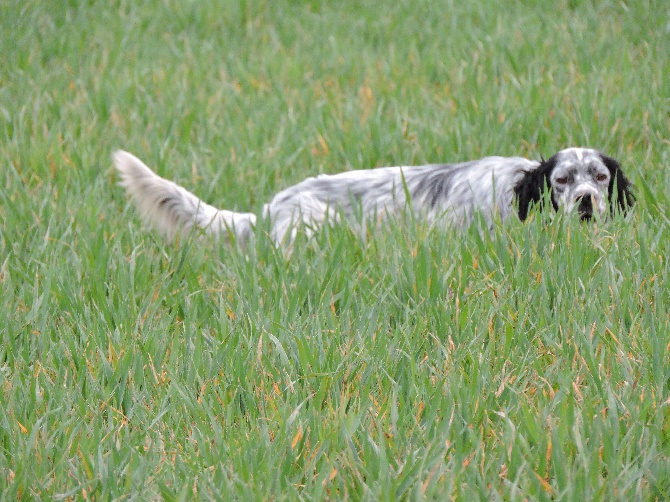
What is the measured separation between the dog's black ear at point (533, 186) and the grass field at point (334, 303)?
15.5 inches

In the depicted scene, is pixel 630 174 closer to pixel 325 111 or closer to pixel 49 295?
pixel 325 111

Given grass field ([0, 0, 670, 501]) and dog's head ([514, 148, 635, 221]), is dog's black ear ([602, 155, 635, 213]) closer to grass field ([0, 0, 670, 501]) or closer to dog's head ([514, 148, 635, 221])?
dog's head ([514, 148, 635, 221])

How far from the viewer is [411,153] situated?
4844 mm

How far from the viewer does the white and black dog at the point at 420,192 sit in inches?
153

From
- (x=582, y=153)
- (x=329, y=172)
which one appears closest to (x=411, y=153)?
(x=329, y=172)

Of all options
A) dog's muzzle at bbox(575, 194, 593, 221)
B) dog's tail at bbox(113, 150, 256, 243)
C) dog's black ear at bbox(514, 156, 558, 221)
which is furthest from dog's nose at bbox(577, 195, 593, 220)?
dog's tail at bbox(113, 150, 256, 243)

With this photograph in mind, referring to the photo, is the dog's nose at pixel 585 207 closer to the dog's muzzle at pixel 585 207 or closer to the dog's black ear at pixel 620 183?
the dog's muzzle at pixel 585 207

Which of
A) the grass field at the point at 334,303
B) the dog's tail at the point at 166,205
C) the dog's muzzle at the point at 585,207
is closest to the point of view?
the grass field at the point at 334,303

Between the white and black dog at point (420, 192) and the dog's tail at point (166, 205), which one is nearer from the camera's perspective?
the white and black dog at point (420, 192)

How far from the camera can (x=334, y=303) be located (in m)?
3.14

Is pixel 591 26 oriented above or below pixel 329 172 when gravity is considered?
above

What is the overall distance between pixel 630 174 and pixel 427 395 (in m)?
2.25

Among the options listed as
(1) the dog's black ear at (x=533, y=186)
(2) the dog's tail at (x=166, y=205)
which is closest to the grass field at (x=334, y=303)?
(2) the dog's tail at (x=166, y=205)

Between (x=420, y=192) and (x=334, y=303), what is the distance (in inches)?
53.5
